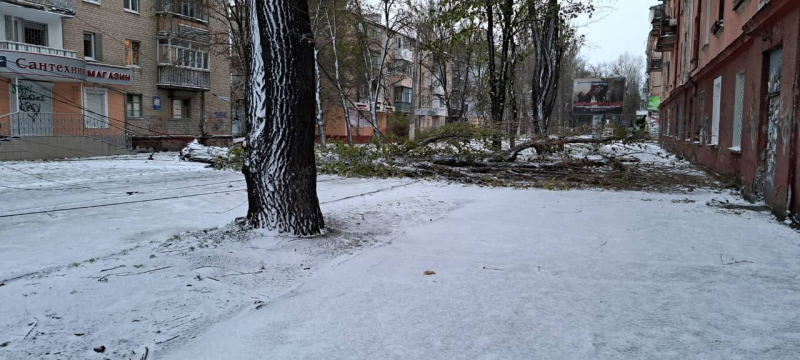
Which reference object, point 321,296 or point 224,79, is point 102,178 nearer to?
point 321,296

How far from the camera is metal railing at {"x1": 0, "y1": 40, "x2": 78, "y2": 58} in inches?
819

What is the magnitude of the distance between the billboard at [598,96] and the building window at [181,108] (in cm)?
3233

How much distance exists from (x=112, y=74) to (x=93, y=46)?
1883mm

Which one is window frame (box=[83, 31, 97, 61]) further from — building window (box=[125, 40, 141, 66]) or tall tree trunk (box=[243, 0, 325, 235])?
tall tree trunk (box=[243, 0, 325, 235])

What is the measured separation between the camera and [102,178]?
12.4 metres

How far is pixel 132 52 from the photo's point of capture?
2673 centimetres

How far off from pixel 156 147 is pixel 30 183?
47.0 ft

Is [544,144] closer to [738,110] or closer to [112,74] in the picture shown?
[738,110]

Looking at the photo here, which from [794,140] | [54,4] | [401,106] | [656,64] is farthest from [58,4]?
[656,64]

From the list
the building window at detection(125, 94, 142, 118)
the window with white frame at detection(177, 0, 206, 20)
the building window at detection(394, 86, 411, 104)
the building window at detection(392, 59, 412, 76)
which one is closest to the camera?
the building window at detection(125, 94, 142, 118)

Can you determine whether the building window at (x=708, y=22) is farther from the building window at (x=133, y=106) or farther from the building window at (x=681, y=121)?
the building window at (x=133, y=106)

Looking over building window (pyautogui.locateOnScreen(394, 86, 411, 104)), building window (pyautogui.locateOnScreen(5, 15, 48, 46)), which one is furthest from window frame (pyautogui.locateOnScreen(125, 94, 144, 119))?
building window (pyautogui.locateOnScreen(394, 86, 411, 104))

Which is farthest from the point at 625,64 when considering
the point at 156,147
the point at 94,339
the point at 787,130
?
the point at 94,339

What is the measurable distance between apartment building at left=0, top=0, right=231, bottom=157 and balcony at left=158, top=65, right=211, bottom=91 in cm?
5
